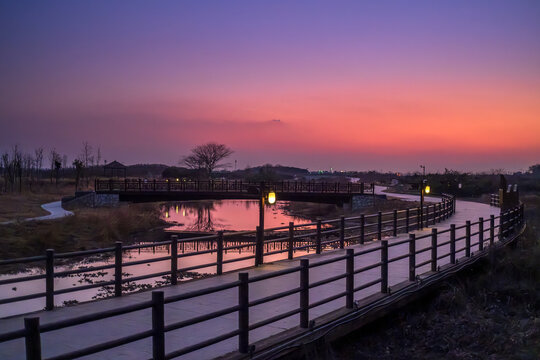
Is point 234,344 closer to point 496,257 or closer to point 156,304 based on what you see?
point 156,304

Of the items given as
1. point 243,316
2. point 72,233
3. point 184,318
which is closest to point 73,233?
point 72,233

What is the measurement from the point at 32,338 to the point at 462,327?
26.5 ft

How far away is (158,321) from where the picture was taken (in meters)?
5.07

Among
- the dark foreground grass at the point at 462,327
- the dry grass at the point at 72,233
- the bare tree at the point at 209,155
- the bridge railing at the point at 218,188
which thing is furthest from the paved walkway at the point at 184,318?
the bare tree at the point at 209,155

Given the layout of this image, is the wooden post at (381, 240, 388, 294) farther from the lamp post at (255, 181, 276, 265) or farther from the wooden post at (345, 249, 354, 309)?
the lamp post at (255, 181, 276, 265)

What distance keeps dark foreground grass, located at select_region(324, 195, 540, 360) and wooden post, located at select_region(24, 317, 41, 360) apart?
3967 millimetres

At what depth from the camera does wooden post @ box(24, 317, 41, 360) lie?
4.09 meters

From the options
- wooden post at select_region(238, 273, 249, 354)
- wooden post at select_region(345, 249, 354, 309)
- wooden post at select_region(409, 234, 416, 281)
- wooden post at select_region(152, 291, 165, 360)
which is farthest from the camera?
wooden post at select_region(409, 234, 416, 281)

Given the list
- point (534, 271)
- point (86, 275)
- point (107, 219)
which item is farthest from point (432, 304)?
point (107, 219)

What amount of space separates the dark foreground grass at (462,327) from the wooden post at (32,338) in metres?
3.97

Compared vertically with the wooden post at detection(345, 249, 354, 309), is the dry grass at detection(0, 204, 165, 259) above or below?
below

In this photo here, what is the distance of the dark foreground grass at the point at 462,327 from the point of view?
8.30m

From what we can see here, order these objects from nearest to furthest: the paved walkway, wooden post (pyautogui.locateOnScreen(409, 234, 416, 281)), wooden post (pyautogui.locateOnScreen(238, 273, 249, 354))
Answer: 1. wooden post (pyautogui.locateOnScreen(238, 273, 249, 354))
2. the paved walkway
3. wooden post (pyautogui.locateOnScreen(409, 234, 416, 281))

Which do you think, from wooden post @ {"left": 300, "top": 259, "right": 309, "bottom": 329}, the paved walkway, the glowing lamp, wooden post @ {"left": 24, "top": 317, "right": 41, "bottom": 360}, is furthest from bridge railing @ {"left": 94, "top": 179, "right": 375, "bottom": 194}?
wooden post @ {"left": 24, "top": 317, "right": 41, "bottom": 360}
